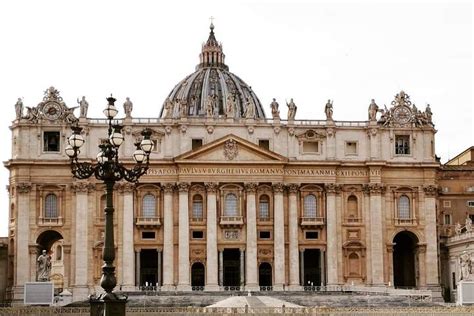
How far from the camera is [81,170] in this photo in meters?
34.4

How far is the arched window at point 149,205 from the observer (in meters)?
86.5

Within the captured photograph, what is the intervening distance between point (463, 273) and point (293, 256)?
19.5 m

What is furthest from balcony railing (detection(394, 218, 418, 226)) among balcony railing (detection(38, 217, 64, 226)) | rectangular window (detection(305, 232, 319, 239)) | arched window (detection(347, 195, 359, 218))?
balcony railing (detection(38, 217, 64, 226))

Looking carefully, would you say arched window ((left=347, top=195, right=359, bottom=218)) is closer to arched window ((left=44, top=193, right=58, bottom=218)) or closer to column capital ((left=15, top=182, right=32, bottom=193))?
arched window ((left=44, top=193, right=58, bottom=218))

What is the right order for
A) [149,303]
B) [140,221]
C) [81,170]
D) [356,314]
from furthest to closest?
[140,221], [149,303], [356,314], [81,170]

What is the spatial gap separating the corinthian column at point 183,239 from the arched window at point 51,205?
10.5 metres

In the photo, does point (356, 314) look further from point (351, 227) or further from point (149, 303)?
point (351, 227)

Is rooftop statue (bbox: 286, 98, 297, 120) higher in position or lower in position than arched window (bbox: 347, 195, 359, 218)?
higher

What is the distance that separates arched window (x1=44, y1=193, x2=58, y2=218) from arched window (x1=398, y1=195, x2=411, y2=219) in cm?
2930

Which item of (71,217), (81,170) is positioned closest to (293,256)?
(71,217)

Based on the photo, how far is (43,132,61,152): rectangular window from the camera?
284ft

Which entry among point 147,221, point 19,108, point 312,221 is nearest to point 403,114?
point 312,221

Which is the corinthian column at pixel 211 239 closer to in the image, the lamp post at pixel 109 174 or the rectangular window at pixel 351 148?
the rectangular window at pixel 351 148

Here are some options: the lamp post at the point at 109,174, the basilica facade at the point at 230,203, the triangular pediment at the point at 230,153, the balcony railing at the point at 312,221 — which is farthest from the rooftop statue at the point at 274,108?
the lamp post at the point at 109,174
